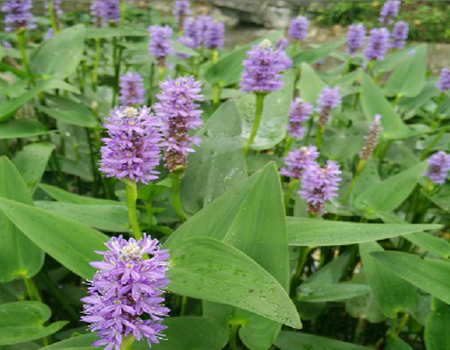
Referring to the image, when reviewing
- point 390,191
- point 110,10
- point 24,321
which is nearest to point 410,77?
point 390,191

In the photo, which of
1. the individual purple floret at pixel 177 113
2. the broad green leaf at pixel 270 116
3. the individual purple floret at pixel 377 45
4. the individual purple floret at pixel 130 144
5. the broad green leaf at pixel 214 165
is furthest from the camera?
the individual purple floret at pixel 377 45

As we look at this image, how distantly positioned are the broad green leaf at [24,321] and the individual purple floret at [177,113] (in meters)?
0.56

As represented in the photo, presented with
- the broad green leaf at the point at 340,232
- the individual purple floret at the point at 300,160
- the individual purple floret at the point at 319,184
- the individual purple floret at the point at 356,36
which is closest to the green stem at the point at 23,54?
the individual purple floret at the point at 300,160

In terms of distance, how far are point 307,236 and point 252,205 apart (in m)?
0.22

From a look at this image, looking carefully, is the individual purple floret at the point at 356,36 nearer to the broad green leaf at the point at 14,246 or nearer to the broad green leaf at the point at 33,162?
the broad green leaf at the point at 33,162

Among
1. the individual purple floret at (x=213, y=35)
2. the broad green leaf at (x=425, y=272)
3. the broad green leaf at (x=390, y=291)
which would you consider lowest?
the broad green leaf at (x=390, y=291)

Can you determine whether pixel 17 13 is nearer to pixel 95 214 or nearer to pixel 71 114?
pixel 71 114

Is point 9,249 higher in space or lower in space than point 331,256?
higher

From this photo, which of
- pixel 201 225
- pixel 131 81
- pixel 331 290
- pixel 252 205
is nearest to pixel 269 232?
pixel 252 205

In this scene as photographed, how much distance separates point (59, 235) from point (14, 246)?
27cm

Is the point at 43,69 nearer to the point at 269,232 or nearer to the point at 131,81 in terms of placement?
the point at 131,81

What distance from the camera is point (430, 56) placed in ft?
21.6

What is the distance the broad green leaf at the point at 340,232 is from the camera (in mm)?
1262

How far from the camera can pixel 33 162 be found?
1.98 m
